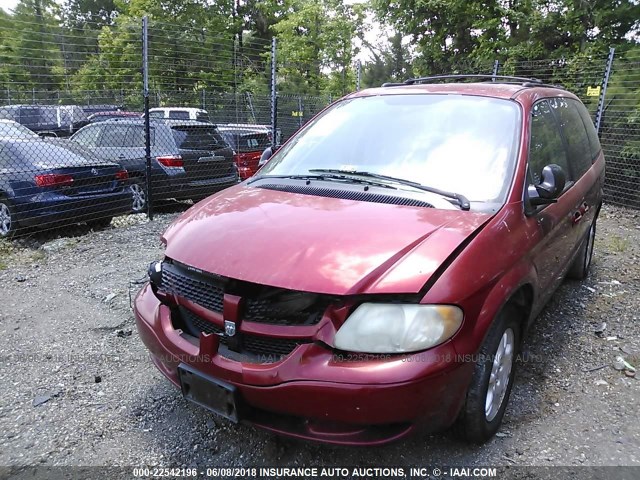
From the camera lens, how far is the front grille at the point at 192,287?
2246mm

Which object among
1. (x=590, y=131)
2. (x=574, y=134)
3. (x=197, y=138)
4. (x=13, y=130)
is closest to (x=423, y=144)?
(x=574, y=134)

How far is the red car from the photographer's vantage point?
198 cm

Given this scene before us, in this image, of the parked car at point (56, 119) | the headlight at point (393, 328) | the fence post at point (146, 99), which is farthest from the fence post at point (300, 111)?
the headlight at point (393, 328)

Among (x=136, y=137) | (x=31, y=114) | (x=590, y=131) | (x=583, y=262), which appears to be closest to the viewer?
(x=590, y=131)

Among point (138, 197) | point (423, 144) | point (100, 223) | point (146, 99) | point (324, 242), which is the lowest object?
point (100, 223)

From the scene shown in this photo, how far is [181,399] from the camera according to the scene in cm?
291

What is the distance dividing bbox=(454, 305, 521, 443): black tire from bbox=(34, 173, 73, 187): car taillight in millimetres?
5984

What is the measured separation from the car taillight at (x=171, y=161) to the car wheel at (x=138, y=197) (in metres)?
0.49

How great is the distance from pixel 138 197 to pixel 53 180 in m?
1.73

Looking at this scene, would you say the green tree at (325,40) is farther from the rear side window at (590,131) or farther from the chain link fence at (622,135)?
the rear side window at (590,131)

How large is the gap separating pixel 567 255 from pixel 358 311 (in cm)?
242

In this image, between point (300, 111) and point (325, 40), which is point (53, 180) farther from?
point (325, 40)

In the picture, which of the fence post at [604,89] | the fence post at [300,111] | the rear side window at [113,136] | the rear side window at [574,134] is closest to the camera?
the rear side window at [574,134]

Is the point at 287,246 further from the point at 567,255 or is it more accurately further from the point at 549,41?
the point at 549,41
